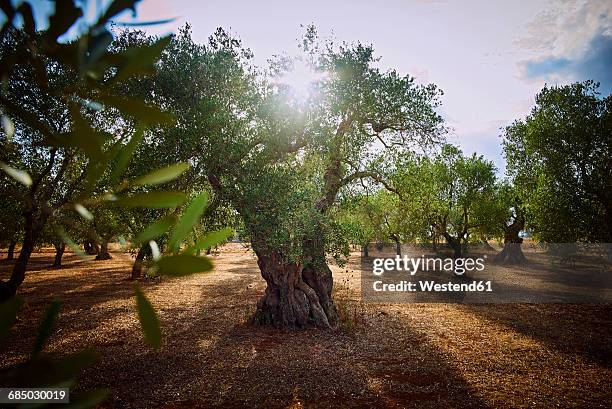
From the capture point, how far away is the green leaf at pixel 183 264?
579 mm

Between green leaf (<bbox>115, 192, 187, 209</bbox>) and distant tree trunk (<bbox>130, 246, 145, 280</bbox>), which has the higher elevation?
green leaf (<bbox>115, 192, 187, 209</bbox>)

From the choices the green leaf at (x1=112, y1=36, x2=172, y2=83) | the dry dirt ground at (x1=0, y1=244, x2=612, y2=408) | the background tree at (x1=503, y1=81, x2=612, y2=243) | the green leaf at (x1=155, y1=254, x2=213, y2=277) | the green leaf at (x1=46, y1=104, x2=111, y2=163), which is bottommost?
the dry dirt ground at (x1=0, y1=244, x2=612, y2=408)

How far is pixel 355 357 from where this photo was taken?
9.11m

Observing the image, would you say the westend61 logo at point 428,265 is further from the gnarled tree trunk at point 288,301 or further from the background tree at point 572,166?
the gnarled tree trunk at point 288,301

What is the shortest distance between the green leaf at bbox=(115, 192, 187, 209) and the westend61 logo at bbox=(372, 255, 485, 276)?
2960cm

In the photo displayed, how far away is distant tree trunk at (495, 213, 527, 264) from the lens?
115 ft

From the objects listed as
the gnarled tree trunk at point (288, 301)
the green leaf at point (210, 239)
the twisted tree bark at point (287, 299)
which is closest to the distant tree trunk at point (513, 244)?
the gnarled tree trunk at point (288, 301)

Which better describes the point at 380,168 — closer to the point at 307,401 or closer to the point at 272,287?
the point at 272,287

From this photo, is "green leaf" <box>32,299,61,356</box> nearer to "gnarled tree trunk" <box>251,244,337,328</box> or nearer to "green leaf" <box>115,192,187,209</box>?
"green leaf" <box>115,192,187,209</box>

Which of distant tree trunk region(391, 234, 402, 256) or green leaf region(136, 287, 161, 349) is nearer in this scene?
green leaf region(136, 287, 161, 349)

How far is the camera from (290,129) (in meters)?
10.4

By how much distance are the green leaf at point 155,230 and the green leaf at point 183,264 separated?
79mm

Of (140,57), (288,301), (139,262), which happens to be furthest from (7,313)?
(288,301)

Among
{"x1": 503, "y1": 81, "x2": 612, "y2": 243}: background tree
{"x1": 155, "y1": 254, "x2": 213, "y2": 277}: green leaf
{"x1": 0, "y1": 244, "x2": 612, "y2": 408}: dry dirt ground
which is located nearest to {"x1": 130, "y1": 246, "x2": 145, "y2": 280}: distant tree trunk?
{"x1": 155, "y1": 254, "x2": 213, "y2": 277}: green leaf
